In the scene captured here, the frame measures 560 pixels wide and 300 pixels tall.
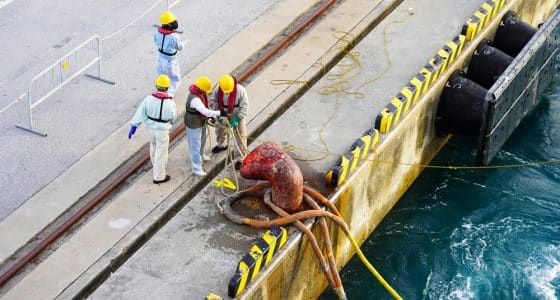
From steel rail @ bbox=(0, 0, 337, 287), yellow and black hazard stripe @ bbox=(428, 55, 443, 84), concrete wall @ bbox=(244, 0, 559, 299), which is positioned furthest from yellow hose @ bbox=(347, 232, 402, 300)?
yellow and black hazard stripe @ bbox=(428, 55, 443, 84)

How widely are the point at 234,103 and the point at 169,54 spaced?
2.28 m

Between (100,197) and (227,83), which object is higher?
(227,83)

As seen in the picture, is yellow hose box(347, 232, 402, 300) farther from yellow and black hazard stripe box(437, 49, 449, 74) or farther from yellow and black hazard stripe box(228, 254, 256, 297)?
yellow and black hazard stripe box(437, 49, 449, 74)

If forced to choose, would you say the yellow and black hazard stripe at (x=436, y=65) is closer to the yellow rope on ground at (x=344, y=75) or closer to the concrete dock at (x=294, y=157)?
the concrete dock at (x=294, y=157)

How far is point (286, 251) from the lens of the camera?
13.6 metres

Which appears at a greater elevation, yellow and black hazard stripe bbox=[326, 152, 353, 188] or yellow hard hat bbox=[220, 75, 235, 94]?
yellow hard hat bbox=[220, 75, 235, 94]

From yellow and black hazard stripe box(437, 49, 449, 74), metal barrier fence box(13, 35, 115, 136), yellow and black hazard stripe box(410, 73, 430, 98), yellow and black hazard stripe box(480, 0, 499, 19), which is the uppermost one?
yellow and black hazard stripe box(480, 0, 499, 19)

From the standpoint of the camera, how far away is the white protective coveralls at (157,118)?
14.0m

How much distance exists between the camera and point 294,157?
15.4 m

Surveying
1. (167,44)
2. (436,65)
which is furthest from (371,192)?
(167,44)

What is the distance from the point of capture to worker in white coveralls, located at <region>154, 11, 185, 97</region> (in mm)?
16172

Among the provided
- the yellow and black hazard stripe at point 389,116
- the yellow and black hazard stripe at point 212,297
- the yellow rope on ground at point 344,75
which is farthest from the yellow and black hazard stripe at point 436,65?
the yellow and black hazard stripe at point 212,297

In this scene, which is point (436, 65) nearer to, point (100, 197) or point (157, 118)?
point (157, 118)

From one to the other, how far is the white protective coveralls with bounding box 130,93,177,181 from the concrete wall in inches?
98.2
